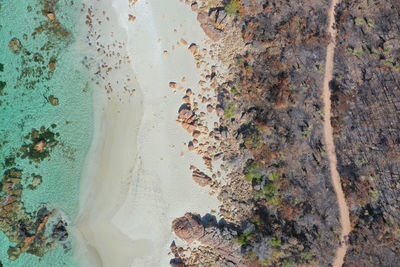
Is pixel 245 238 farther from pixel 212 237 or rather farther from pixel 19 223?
pixel 19 223

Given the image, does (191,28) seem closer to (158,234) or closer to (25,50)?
(25,50)

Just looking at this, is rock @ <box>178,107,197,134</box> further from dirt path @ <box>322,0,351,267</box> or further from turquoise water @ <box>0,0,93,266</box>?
dirt path @ <box>322,0,351,267</box>

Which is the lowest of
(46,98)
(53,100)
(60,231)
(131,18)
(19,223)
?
(60,231)

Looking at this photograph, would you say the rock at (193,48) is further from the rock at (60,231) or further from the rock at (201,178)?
the rock at (60,231)

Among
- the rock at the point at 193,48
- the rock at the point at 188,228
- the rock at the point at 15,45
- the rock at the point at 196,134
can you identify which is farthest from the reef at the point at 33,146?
the rock at the point at 196,134

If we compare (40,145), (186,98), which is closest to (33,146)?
(40,145)
